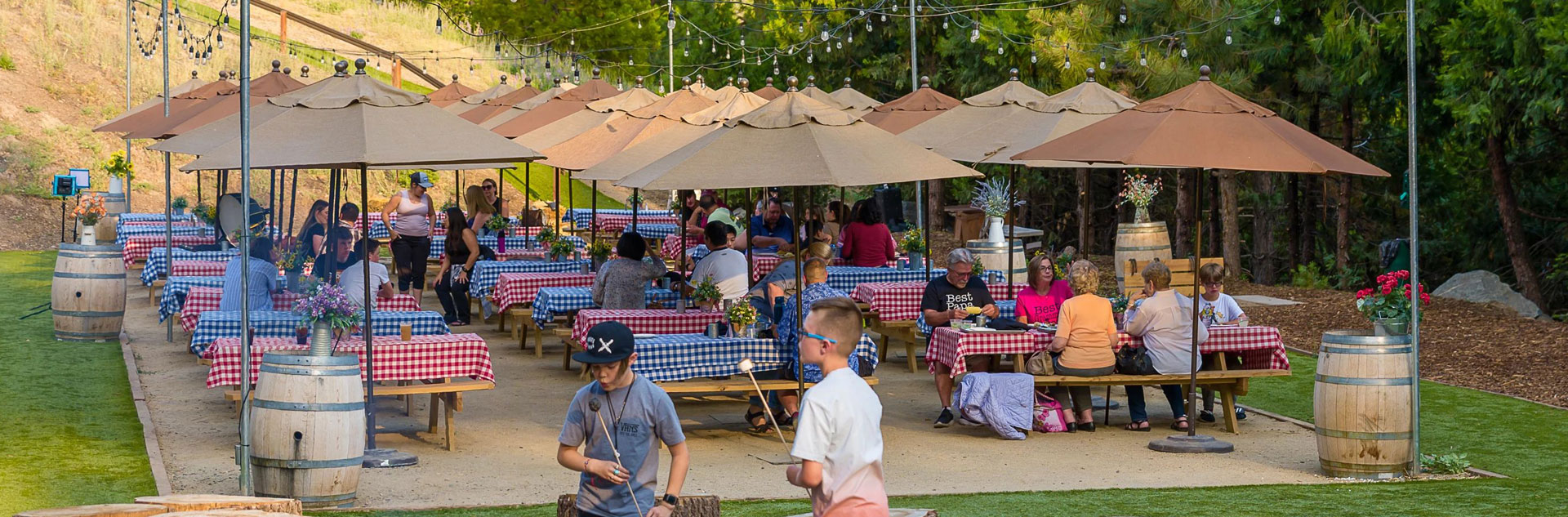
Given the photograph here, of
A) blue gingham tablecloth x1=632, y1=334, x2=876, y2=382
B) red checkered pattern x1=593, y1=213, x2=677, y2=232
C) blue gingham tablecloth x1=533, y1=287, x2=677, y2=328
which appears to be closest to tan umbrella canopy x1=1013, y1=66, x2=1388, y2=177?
blue gingham tablecloth x1=632, y1=334, x2=876, y2=382

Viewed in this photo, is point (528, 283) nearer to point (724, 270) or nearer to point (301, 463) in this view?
point (724, 270)

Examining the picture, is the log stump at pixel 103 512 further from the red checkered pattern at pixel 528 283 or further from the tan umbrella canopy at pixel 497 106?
the tan umbrella canopy at pixel 497 106

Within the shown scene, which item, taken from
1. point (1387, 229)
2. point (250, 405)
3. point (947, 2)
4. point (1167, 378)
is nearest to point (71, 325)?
point (250, 405)

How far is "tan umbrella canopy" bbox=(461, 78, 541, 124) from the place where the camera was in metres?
19.3

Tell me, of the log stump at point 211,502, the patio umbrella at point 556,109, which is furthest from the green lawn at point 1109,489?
the patio umbrella at point 556,109

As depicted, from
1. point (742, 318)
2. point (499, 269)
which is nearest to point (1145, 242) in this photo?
point (499, 269)

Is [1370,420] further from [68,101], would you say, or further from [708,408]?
[68,101]

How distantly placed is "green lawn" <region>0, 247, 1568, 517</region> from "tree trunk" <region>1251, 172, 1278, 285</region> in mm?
13327

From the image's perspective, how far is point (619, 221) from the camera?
22062mm

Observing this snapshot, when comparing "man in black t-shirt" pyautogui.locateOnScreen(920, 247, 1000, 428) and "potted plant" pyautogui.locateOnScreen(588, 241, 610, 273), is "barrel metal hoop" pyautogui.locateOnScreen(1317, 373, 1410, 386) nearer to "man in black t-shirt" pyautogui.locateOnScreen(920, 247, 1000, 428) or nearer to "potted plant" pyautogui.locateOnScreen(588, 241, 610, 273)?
"man in black t-shirt" pyautogui.locateOnScreen(920, 247, 1000, 428)

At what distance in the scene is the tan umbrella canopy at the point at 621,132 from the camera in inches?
517

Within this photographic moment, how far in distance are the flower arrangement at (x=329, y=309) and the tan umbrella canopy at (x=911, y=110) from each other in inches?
289

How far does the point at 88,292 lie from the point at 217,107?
9.90ft

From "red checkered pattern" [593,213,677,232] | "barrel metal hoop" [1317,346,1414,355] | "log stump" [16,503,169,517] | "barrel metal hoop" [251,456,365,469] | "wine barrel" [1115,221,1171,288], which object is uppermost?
"red checkered pattern" [593,213,677,232]
